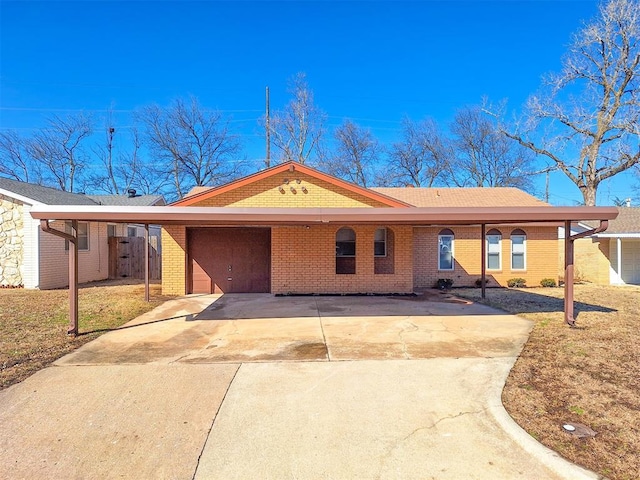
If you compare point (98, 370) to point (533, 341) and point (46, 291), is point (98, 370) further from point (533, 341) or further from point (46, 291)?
point (46, 291)

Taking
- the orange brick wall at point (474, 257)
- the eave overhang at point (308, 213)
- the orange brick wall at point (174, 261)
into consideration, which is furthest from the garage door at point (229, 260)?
the eave overhang at point (308, 213)

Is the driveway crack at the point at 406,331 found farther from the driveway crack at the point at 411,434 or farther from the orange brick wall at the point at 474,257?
the orange brick wall at the point at 474,257

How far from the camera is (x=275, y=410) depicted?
397 centimetres

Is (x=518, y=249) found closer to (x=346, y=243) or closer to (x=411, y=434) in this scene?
(x=346, y=243)

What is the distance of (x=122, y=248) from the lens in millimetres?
17422

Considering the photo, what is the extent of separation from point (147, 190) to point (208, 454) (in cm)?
3250

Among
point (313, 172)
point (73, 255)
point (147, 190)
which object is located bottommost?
point (73, 255)

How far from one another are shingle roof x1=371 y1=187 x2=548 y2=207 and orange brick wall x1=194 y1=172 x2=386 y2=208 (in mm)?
4792

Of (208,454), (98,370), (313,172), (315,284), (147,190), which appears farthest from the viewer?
(147,190)

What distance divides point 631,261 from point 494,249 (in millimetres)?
7133

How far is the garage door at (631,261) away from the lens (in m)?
16.4

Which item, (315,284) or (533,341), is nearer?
(533,341)

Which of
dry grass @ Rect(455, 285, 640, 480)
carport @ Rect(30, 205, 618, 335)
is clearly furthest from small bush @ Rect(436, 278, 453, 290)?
carport @ Rect(30, 205, 618, 335)

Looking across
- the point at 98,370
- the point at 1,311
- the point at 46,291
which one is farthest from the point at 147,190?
the point at 98,370
